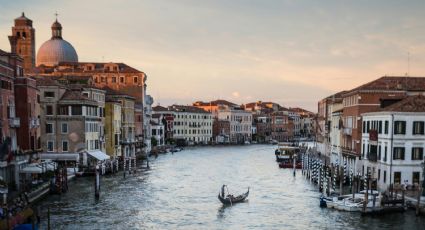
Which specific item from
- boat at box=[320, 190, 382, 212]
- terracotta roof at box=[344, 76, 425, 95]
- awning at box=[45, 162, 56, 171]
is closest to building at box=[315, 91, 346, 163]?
terracotta roof at box=[344, 76, 425, 95]

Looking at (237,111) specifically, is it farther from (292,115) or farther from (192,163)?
(192,163)

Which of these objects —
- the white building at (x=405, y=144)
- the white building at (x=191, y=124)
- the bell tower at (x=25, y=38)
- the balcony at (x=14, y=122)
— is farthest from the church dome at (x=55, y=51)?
the white building at (x=405, y=144)

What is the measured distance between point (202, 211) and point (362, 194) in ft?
26.1

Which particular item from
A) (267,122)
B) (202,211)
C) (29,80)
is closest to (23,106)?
(29,80)

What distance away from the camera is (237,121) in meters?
107

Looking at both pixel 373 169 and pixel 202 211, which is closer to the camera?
pixel 202 211

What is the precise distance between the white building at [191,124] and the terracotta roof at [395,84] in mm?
58838

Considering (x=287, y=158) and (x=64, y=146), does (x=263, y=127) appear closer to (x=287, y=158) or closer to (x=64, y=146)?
(x=287, y=158)

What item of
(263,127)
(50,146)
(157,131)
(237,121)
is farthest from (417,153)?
(263,127)

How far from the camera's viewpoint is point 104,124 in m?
46.0

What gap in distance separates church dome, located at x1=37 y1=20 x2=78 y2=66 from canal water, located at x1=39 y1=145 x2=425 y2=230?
107 ft

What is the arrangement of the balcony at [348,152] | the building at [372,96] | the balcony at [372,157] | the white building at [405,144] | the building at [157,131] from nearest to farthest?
the white building at [405,144] → the balcony at [372,157] → the building at [372,96] → the balcony at [348,152] → the building at [157,131]

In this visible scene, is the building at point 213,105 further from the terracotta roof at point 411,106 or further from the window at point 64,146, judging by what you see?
the terracotta roof at point 411,106

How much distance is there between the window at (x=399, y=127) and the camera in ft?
85.7
